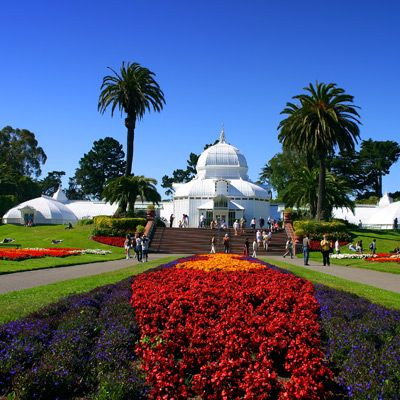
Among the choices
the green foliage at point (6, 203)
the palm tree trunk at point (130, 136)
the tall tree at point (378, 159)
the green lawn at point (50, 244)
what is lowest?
the green lawn at point (50, 244)

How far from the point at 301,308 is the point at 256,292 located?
124cm

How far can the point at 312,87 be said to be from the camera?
41.8 metres

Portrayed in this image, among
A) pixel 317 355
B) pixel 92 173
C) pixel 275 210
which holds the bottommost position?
pixel 317 355

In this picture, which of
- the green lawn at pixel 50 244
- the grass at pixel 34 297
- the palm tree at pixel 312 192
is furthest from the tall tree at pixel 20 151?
the grass at pixel 34 297

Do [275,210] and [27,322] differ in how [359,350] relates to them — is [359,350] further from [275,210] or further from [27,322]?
[275,210]

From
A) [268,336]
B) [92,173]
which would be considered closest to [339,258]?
[268,336]

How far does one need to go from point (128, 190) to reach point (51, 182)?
78668mm

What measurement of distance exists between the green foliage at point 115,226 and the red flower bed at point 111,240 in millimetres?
831

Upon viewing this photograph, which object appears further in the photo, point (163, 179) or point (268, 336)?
point (163, 179)

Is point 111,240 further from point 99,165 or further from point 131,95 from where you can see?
point 99,165

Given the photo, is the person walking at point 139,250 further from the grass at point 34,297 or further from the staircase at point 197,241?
the grass at point 34,297

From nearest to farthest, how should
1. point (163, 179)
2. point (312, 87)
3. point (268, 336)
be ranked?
point (268, 336) → point (312, 87) → point (163, 179)

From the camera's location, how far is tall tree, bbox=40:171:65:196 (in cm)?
11600

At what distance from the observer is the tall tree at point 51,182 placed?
11600cm
